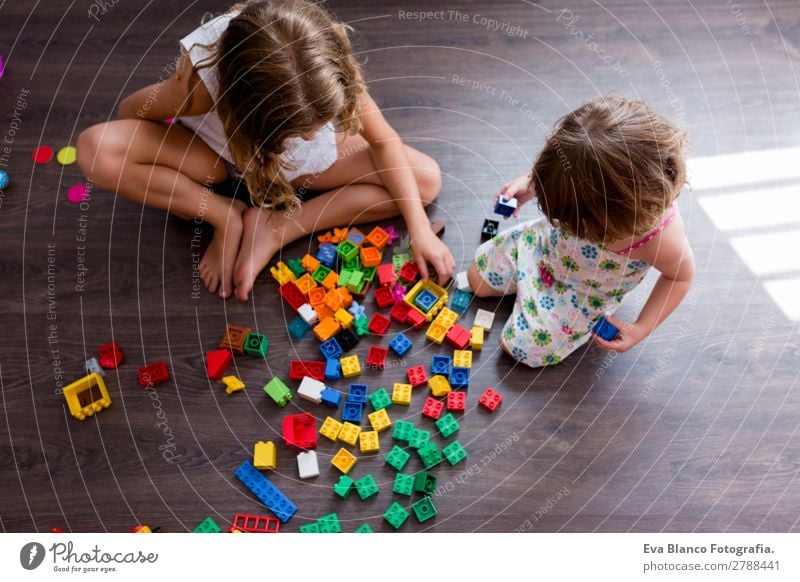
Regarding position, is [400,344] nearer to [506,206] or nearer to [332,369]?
[332,369]

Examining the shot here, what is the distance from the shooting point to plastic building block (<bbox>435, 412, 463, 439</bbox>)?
1.26 m

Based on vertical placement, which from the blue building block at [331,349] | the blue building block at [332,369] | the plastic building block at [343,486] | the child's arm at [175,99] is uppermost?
the child's arm at [175,99]

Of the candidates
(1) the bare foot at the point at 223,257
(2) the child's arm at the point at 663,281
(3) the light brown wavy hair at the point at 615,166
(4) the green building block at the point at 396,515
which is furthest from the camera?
(1) the bare foot at the point at 223,257

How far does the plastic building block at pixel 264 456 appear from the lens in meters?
1.24

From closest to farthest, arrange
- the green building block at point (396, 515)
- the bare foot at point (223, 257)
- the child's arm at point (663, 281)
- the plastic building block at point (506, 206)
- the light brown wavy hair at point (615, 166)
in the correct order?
the light brown wavy hair at point (615, 166) → the child's arm at point (663, 281) → the green building block at point (396, 515) → the plastic building block at point (506, 206) → the bare foot at point (223, 257)

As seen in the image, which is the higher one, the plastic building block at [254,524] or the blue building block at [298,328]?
the blue building block at [298,328]

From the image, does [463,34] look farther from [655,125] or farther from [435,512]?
[435,512]

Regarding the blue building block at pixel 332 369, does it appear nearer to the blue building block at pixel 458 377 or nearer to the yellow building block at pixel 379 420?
the yellow building block at pixel 379 420

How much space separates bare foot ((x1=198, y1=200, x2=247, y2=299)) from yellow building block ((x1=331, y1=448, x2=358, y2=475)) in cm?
40

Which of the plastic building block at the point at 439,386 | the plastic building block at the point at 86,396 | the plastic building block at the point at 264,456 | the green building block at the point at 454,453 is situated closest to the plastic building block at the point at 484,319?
the plastic building block at the point at 439,386

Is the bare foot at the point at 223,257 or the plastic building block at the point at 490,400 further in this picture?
the bare foot at the point at 223,257

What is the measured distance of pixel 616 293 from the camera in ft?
3.96
